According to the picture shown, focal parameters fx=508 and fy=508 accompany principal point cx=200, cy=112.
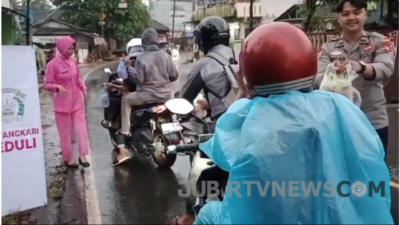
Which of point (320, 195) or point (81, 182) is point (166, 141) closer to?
point (81, 182)

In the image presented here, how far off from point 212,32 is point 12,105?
1.66 m

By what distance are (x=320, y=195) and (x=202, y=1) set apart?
2030cm

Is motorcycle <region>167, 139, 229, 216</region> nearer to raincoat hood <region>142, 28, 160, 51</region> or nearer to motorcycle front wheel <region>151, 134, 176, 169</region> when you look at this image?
motorcycle front wheel <region>151, 134, 176, 169</region>

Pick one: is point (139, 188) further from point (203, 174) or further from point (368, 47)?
point (368, 47)

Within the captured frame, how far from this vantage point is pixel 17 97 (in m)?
3.94

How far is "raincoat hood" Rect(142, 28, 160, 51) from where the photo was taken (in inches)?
234

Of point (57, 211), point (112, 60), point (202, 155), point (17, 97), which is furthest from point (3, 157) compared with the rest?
point (112, 60)

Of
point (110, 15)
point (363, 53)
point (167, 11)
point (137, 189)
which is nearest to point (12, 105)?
point (137, 189)

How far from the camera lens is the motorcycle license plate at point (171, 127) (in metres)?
5.32

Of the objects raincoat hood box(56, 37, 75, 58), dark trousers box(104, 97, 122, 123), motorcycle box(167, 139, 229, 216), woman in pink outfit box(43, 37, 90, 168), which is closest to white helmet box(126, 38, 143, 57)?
dark trousers box(104, 97, 122, 123)

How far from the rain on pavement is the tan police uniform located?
120cm

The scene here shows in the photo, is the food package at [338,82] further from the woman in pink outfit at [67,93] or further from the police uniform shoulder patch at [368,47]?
the woman in pink outfit at [67,93]

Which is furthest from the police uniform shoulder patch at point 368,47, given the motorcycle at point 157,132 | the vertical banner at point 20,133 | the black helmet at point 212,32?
the vertical banner at point 20,133

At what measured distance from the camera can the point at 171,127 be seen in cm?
535
